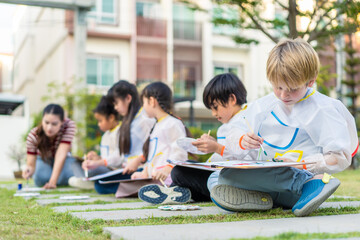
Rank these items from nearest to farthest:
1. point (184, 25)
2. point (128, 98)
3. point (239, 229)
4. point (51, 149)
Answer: point (239, 229)
point (128, 98)
point (51, 149)
point (184, 25)

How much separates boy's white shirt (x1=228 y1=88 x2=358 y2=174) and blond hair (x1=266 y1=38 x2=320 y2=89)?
146 millimetres

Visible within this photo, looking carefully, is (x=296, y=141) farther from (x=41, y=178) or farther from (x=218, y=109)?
(x=41, y=178)

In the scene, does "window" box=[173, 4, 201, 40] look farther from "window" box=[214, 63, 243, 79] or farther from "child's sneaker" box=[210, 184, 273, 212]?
"child's sneaker" box=[210, 184, 273, 212]

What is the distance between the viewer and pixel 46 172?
480 centimetres

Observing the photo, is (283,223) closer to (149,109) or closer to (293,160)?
(293,160)

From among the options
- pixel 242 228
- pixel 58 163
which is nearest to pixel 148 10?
pixel 58 163

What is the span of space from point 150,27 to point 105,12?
1.66m

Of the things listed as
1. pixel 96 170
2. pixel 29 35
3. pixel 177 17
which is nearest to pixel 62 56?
pixel 177 17

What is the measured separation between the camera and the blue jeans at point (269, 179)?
196 centimetres

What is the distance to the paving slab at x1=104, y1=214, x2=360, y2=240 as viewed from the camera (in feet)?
4.68

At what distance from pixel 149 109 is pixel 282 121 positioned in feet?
4.68

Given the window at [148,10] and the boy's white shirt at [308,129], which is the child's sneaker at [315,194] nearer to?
the boy's white shirt at [308,129]

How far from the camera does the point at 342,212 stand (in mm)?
1988

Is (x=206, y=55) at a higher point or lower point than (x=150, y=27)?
lower
